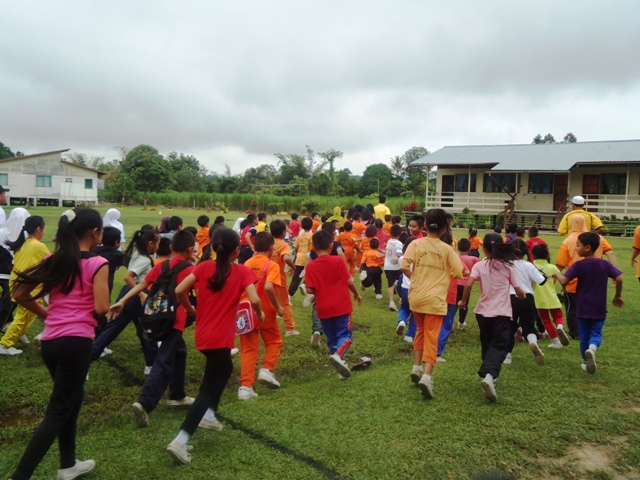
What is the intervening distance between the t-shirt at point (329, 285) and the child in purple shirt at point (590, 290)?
241 cm

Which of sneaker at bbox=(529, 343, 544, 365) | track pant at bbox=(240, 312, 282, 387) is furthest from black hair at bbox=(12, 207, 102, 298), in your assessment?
sneaker at bbox=(529, 343, 544, 365)

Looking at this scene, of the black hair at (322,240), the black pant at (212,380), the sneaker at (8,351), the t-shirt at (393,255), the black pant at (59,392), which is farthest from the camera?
the t-shirt at (393,255)

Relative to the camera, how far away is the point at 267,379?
5246 mm

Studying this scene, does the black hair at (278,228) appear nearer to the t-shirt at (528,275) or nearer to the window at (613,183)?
the t-shirt at (528,275)

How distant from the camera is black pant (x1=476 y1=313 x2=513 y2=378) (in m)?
4.95

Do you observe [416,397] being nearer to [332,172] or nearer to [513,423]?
[513,423]

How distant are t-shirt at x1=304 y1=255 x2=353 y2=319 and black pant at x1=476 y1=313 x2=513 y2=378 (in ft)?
4.50

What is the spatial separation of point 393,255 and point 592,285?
391 cm

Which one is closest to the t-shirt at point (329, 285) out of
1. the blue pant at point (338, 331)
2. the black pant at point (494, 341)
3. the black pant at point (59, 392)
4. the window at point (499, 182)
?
the blue pant at point (338, 331)

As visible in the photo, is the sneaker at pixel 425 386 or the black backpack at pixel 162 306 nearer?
the black backpack at pixel 162 306

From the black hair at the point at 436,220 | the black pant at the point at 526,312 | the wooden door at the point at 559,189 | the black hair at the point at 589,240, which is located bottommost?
→ the black pant at the point at 526,312

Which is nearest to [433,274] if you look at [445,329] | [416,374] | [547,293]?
[416,374]

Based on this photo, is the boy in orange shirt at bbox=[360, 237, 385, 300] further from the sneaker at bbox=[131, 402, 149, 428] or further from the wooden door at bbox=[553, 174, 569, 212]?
the wooden door at bbox=[553, 174, 569, 212]

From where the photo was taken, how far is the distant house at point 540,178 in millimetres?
27422
